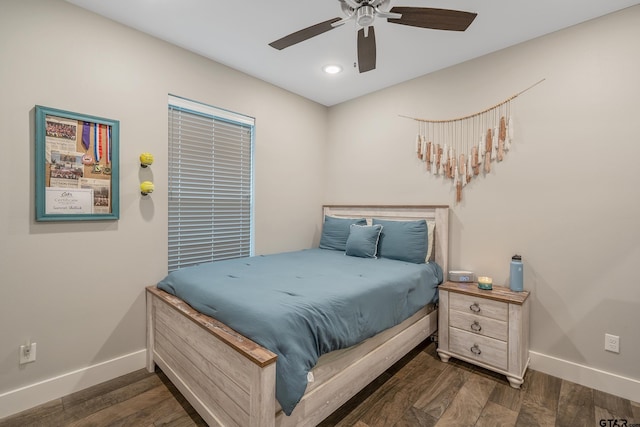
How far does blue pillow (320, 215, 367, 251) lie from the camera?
3249mm

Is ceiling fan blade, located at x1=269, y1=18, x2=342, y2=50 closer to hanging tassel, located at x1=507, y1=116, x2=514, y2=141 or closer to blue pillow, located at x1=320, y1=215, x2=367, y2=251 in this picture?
hanging tassel, located at x1=507, y1=116, x2=514, y2=141

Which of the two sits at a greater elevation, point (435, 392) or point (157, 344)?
point (157, 344)

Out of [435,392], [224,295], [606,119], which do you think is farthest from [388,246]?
[606,119]

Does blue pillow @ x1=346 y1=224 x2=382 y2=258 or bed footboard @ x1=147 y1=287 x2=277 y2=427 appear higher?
blue pillow @ x1=346 y1=224 x2=382 y2=258

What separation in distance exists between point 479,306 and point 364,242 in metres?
1.08

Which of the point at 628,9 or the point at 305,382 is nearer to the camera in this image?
the point at 305,382

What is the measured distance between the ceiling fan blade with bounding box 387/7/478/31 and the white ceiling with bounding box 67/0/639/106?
40 centimetres

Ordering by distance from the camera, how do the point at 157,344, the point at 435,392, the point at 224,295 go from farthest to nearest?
the point at 157,344, the point at 435,392, the point at 224,295

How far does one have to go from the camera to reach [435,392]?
1.98 metres

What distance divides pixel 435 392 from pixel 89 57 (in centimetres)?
333

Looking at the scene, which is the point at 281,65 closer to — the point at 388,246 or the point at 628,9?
the point at 388,246

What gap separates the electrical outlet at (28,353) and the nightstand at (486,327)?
2.88 meters

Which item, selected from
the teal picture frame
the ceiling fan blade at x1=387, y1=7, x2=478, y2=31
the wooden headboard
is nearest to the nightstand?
the wooden headboard

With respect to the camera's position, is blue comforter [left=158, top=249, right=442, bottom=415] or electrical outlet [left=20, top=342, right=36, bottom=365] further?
electrical outlet [left=20, top=342, right=36, bottom=365]
